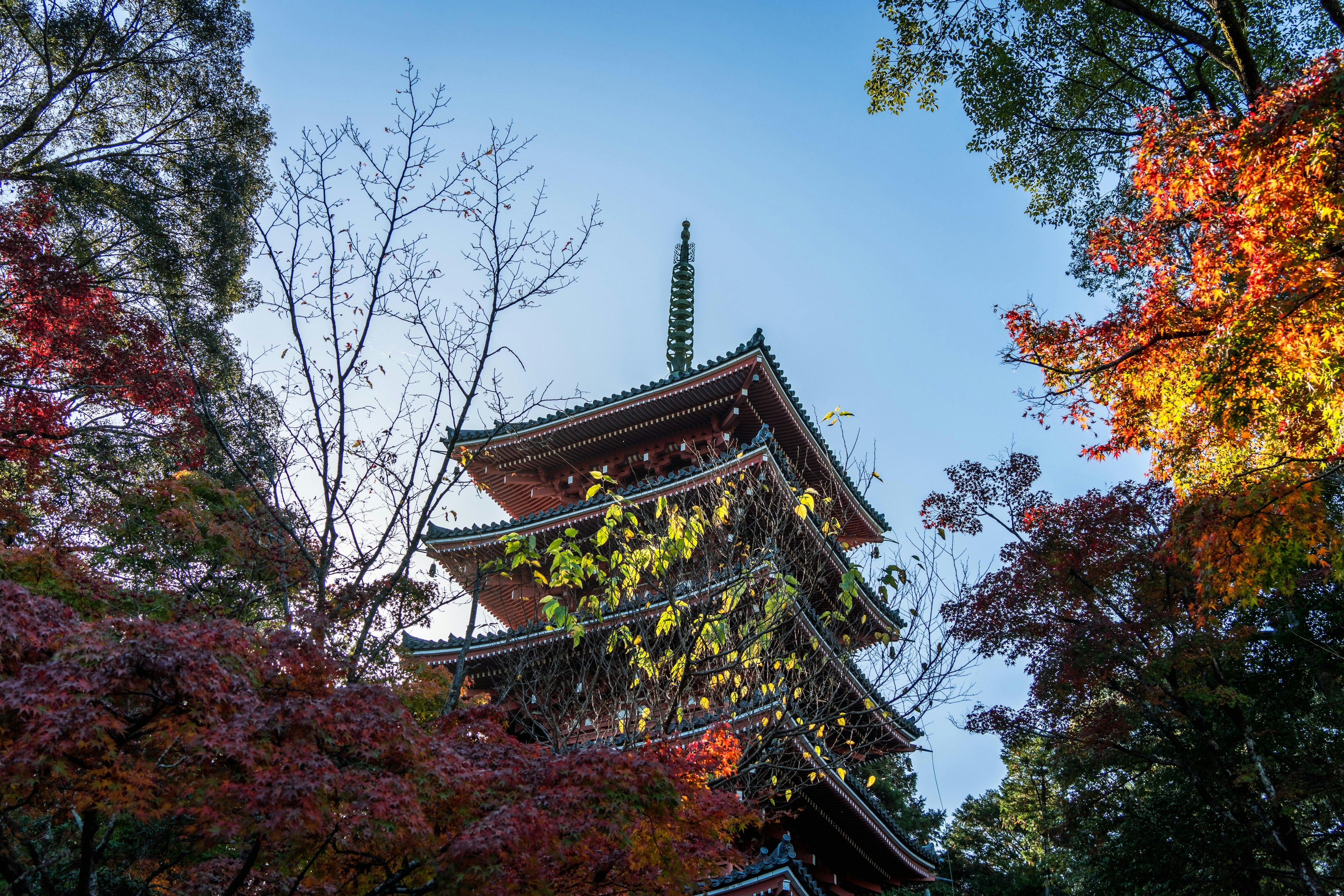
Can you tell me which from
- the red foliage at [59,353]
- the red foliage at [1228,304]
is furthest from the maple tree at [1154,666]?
the red foliage at [59,353]

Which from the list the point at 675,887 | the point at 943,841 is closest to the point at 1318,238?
the point at 675,887

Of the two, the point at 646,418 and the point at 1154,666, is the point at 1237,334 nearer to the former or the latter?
the point at 1154,666

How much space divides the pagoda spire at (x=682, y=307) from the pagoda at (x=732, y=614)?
5.66m

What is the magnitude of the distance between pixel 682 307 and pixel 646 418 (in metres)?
7.54

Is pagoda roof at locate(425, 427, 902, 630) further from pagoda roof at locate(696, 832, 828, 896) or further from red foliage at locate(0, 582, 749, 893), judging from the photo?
red foliage at locate(0, 582, 749, 893)

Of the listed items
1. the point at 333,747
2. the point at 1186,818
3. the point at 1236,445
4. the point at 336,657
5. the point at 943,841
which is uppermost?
the point at 943,841

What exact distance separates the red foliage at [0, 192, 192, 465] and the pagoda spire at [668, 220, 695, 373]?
11.0 meters

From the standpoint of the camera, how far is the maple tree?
11.7 m

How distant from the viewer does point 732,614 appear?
7656mm

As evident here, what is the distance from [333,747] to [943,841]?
26.9 metres

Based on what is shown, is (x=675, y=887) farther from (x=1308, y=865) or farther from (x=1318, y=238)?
(x=1308, y=865)

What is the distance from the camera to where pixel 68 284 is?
10172 millimetres

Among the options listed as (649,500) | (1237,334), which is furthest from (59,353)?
(1237,334)

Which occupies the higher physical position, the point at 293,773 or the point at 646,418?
the point at 646,418
